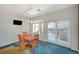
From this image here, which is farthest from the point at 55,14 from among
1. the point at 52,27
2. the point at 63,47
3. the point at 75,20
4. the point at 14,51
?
the point at 14,51

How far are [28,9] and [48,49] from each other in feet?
3.27

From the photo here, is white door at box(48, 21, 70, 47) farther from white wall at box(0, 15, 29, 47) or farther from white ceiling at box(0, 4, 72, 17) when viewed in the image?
white wall at box(0, 15, 29, 47)

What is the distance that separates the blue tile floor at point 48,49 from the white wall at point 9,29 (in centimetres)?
45

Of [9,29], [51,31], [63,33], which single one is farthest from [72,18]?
[9,29]

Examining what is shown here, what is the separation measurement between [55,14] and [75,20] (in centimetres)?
45

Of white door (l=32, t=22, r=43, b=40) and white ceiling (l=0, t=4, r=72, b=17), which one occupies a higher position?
white ceiling (l=0, t=4, r=72, b=17)

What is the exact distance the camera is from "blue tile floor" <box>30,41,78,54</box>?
204 cm

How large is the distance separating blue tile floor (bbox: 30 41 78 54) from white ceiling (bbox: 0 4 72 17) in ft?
2.32

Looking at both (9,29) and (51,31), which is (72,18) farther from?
(9,29)

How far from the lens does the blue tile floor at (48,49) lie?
2.04m

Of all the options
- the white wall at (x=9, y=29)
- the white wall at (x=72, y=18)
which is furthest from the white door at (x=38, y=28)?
the white wall at (x=72, y=18)

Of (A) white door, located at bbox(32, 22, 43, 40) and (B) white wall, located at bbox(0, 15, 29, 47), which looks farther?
(A) white door, located at bbox(32, 22, 43, 40)

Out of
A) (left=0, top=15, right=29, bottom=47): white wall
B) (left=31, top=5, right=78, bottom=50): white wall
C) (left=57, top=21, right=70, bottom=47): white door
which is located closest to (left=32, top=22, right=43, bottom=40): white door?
(left=0, top=15, right=29, bottom=47): white wall

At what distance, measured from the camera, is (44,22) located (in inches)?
87.3
